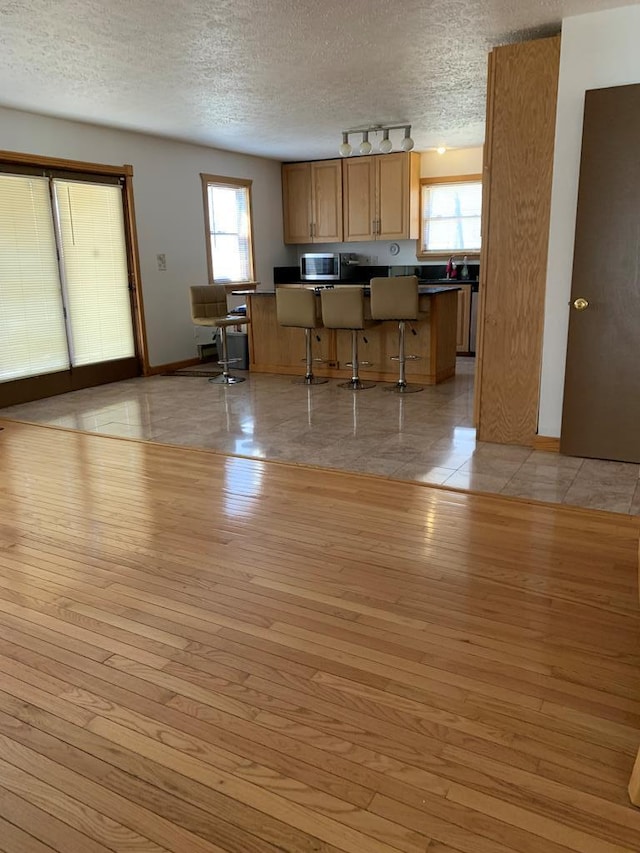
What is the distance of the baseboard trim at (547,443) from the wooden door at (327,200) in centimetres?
548

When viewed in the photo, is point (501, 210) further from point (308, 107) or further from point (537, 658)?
point (537, 658)

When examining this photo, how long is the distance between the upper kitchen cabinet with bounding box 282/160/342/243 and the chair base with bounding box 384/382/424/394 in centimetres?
342

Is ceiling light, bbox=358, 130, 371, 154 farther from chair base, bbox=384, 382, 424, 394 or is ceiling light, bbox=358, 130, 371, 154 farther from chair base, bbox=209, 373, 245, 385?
chair base, bbox=209, 373, 245, 385

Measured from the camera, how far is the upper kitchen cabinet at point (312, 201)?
8.73 m

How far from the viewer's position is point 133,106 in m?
5.66

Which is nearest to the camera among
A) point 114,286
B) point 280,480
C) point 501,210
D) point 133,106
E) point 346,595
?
point 346,595

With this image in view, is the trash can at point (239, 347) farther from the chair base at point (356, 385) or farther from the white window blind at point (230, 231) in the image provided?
the chair base at point (356, 385)

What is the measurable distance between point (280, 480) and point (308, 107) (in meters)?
3.80

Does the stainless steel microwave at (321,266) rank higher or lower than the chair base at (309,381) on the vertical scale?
higher

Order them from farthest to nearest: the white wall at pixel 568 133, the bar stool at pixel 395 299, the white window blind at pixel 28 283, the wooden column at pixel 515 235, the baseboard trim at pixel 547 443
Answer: the white window blind at pixel 28 283, the bar stool at pixel 395 299, the baseboard trim at pixel 547 443, the wooden column at pixel 515 235, the white wall at pixel 568 133

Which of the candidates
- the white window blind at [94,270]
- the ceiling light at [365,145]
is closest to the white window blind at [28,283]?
the white window blind at [94,270]

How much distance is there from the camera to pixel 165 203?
7.34 meters

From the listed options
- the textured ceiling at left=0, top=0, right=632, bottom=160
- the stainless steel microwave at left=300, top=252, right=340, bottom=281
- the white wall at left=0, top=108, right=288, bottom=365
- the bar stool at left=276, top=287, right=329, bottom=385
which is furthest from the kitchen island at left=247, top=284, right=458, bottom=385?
the stainless steel microwave at left=300, top=252, right=340, bottom=281

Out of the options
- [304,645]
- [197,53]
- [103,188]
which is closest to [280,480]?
[304,645]
